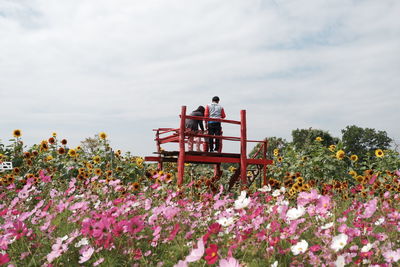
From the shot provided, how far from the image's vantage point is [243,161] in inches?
336

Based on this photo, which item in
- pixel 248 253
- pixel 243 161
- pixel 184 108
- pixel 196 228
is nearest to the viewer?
pixel 248 253

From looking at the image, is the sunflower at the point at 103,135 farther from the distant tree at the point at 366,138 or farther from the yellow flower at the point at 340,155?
the distant tree at the point at 366,138

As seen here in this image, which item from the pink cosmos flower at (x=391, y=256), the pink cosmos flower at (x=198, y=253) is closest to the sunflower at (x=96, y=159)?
the pink cosmos flower at (x=198, y=253)

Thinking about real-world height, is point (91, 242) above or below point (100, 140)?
below

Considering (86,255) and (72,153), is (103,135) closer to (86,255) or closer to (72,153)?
(72,153)

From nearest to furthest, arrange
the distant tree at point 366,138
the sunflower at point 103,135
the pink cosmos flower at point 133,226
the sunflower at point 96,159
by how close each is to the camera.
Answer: the pink cosmos flower at point 133,226 → the sunflower at point 96,159 → the sunflower at point 103,135 → the distant tree at point 366,138

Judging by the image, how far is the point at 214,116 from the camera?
30.3 ft

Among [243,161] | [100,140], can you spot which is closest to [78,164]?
[100,140]

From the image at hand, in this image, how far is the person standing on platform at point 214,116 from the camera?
9.18 metres

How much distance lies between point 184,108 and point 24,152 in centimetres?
410

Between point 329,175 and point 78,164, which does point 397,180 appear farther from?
point 78,164

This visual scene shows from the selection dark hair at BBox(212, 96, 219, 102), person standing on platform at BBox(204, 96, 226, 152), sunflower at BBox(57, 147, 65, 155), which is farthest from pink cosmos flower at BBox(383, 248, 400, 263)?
sunflower at BBox(57, 147, 65, 155)

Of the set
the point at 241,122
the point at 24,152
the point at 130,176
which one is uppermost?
the point at 241,122

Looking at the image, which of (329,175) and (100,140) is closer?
(329,175)
